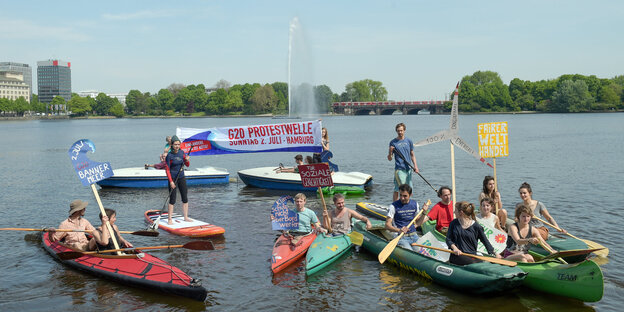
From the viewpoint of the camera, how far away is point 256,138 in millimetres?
23094

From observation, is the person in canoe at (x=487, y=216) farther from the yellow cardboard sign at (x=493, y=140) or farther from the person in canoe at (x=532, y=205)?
the yellow cardboard sign at (x=493, y=140)

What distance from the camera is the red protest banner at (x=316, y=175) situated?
45.2 ft

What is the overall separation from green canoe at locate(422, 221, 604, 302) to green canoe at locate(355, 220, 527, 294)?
18.0 inches

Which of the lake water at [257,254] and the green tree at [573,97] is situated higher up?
the green tree at [573,97]

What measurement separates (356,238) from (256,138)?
10619mm

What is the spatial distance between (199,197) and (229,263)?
10157 millimetres

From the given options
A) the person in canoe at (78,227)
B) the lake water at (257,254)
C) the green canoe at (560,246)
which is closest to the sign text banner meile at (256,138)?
the lake water at (257,254)

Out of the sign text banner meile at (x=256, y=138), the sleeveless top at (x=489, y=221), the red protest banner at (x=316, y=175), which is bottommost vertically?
the sleeveless top at (x=489, y=221)

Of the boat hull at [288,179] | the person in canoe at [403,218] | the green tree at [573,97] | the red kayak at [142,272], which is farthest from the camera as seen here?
the green tree at [573,97]

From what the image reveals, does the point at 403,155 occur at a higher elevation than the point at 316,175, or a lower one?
higher

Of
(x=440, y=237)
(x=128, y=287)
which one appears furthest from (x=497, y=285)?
(x=128, y=287)

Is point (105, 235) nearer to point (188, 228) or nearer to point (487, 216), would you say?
point (188, 228)

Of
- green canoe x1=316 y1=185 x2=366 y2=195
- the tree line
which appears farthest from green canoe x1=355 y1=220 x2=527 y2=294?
the tree line

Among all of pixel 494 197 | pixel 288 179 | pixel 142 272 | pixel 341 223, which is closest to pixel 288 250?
pixel 341 223
